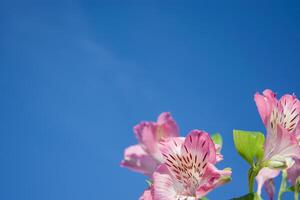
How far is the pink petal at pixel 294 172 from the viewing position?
88 centimetres

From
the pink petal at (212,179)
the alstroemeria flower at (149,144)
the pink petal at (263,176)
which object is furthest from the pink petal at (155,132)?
the pink petal at (263,176)

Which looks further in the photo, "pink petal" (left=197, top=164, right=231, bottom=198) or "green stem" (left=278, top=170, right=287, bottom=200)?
"green stem" (left=278, top=170, right=287, bottom=200)

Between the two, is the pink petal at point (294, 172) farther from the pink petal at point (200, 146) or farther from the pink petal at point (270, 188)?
the pink petal at point (200, 146)

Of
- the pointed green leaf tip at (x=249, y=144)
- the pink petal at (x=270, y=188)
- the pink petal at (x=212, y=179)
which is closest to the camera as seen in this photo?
the pink petal at (x=212, y=179)

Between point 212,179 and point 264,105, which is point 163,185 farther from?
point 264,105

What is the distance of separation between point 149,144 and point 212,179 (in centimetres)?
16

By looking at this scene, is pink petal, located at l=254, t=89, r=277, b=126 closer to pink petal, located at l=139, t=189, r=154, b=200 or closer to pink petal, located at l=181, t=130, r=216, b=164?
pink petal, located at l=181, t=130, r=216, b=164

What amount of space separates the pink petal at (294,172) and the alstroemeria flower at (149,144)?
0.27 meters

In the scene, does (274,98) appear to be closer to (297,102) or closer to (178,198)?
(297,102)

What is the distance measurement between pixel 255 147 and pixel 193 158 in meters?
0.14

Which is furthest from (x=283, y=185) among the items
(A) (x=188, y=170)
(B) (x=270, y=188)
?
(A) (x=188, y=170)

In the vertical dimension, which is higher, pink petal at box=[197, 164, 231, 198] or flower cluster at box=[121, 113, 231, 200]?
flower cluster at box=[121, 113, 231, 200]

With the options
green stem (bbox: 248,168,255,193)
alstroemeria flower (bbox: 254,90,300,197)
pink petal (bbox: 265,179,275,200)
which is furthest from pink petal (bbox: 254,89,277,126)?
pink petal (bbox: 265,179,275,200)

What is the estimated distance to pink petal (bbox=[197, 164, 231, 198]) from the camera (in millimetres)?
709
